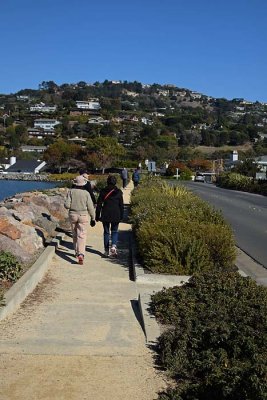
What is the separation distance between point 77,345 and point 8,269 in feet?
8.20

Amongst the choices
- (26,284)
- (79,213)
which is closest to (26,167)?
(79,213)

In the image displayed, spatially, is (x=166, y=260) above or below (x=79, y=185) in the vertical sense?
below

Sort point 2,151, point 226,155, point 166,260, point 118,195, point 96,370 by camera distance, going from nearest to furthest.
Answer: point 96,370 → point 166,260 → point 118,195 → point 226,155 → point 2,151

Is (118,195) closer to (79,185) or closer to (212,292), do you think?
(79,185)

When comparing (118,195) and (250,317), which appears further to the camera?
(118,195)

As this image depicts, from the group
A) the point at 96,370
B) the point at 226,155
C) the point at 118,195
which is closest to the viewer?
the point at 96,370

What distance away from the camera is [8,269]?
7.98m

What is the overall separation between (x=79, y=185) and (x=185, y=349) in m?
6.19

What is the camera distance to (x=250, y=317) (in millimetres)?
5848

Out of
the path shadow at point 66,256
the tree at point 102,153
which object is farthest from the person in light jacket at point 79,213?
the tree at point 102,153

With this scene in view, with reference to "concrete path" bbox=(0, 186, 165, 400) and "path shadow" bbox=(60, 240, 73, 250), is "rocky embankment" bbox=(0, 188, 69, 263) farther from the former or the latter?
"concrete path" bbox=(0, 186, 165, 400)

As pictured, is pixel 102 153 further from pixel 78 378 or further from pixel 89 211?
pixel 78 378

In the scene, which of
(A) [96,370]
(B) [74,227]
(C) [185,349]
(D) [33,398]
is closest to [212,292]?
(C) [185,349]

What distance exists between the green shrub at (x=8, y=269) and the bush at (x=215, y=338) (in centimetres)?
217
